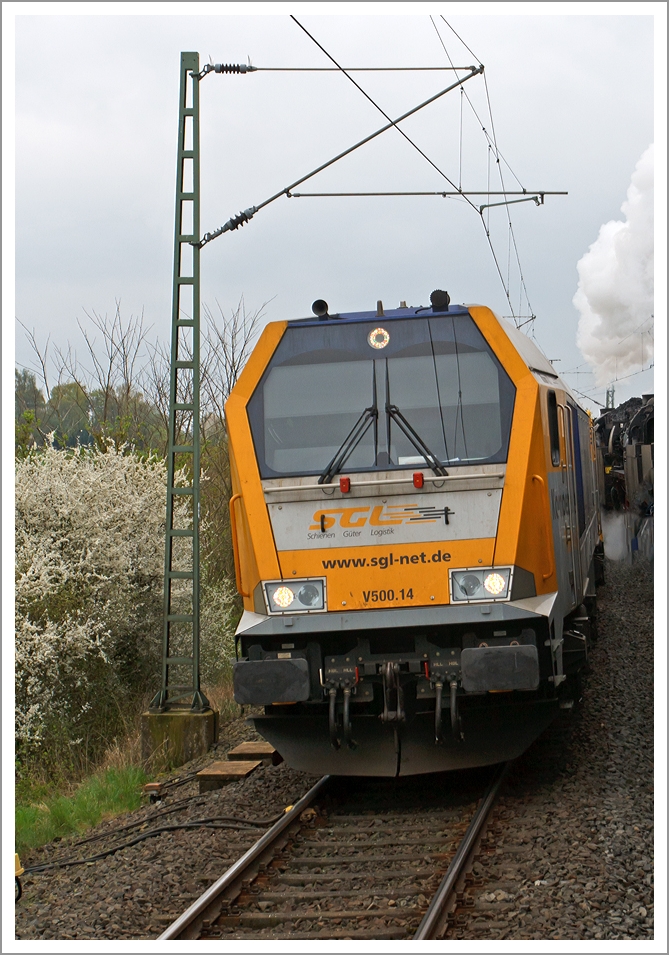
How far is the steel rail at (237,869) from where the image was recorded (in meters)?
5.05

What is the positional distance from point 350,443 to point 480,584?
1317 millimetres

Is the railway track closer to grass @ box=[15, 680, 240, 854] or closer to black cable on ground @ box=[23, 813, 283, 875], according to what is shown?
black cable on ground @ box=[23, 813, 283, 875]

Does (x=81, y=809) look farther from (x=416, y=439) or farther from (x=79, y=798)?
(x=416, y=439)

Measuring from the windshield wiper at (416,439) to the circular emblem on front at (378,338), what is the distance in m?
0.48

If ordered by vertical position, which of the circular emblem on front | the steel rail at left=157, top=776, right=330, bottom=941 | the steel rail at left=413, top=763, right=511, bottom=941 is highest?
the circular emblem on front

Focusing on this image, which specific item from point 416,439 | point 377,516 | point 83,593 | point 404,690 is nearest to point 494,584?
point 377,516

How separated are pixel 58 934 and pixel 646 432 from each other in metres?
17.3

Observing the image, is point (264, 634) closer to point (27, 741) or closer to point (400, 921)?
point (400, 921)

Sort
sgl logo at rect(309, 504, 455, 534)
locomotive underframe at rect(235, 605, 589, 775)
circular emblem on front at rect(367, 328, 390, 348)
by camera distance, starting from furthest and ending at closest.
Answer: circular emblem on front at rect(367, 328, 390, 348)
sgl logo at rect(309, 504, 455, 534)
locomotive underframe at rect(235, 605, 589, 775)

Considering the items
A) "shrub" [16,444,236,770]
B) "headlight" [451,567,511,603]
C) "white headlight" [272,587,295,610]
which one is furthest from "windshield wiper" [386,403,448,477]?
"shrub" [16,444,236,770]

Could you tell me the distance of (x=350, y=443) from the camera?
7121 millimetres

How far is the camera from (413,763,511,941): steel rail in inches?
193

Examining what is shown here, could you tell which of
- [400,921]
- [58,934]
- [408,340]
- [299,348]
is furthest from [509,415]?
[58,934]

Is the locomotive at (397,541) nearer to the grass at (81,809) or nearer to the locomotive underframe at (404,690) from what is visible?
the locomotive underframe at (404,690)
